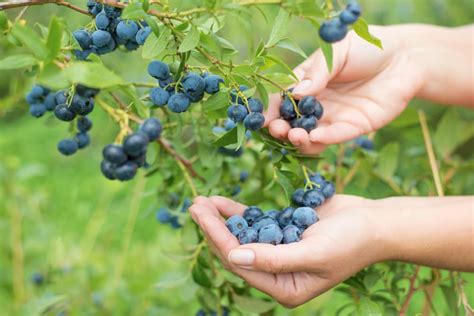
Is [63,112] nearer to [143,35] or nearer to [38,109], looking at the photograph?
[143,35]

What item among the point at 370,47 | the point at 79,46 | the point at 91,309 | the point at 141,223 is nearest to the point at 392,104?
the point at 370,47

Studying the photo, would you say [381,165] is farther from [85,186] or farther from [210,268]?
[85,186]

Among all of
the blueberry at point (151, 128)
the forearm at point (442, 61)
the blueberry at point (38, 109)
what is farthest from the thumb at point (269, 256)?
the forearm at point (442, 61)

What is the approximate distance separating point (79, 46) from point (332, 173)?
737mm

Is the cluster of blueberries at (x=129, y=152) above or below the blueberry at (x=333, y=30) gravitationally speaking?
below

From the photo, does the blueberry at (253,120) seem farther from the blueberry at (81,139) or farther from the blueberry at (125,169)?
the blueberry at (81,139)

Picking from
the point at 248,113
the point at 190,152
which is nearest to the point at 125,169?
the point at 248,113

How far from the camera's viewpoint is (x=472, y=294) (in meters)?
2.25

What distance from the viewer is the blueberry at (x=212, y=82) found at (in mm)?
975

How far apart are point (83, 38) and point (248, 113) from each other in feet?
0.89

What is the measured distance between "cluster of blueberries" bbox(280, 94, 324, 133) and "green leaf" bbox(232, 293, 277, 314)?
0.38 metres

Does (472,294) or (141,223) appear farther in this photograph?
(141,223)

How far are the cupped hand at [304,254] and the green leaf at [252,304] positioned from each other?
0.76 ft

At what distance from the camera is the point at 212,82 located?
974 millimetres
